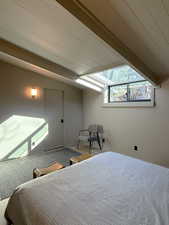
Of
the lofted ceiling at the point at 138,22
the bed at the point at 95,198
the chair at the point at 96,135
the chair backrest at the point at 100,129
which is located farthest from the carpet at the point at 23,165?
the lofted ceiling at the point at 138,22

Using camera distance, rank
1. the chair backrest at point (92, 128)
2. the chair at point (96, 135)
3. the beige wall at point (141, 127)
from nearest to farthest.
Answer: the beige wall at point (141, 127)
the chair at point (96, 135)
the chair backrest at point (92, 128)

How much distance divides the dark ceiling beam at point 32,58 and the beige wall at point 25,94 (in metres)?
1.01

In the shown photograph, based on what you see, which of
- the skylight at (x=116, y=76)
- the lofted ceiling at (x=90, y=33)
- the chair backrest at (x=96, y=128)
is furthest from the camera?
the chair backrest at (x=96, y=128)

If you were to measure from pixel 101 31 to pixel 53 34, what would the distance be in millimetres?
829

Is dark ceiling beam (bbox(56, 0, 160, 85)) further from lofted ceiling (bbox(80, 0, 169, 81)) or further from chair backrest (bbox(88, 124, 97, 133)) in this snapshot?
chair backrest (bbox(88, 124, 97, 133))

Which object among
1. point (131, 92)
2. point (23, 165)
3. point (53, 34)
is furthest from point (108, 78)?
point (23, 165)

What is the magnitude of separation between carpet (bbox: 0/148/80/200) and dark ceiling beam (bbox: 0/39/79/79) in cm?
221

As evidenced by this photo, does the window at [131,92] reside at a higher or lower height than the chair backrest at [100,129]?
higher

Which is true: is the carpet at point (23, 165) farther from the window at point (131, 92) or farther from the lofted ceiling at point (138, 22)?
the lofted ceiling at point (138, 22)

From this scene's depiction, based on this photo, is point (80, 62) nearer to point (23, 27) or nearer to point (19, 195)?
point (23, 27)

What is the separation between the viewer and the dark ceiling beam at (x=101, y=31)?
56.4 inches

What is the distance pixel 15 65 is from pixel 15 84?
497 mm

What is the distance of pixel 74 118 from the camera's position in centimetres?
496

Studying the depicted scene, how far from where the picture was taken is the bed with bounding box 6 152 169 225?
1.01 meters
